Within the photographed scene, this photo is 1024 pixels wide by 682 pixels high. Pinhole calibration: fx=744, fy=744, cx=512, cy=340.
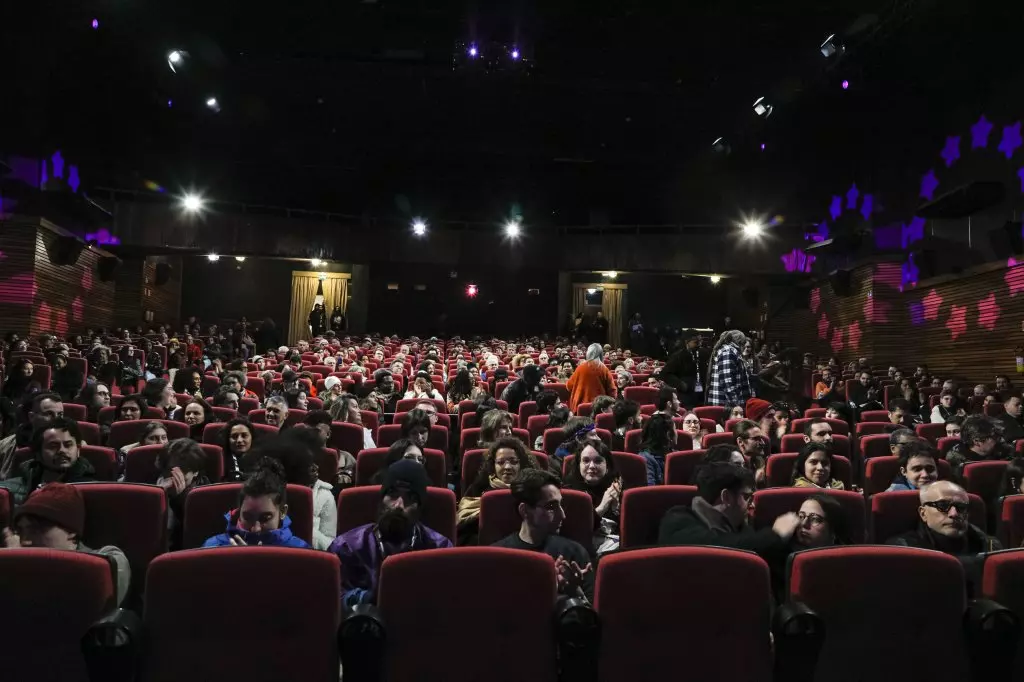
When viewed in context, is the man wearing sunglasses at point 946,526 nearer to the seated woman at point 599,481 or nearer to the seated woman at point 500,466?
the seated woman at point 599,481

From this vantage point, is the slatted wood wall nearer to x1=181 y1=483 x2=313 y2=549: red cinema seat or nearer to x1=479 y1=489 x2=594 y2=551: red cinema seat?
x1=479 y1=489 x2=594 y2=551: red cinema seat

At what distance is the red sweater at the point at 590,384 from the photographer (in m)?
7.35

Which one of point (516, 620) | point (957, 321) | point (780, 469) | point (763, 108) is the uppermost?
point (763, 108)

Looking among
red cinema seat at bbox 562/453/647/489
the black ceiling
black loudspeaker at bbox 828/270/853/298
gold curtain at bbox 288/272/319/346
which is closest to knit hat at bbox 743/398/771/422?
red cinema seat at bbox 562/453/647/489

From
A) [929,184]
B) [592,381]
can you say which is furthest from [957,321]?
[592,381]

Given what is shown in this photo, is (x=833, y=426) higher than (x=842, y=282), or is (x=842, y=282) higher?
(x=842, y=282)

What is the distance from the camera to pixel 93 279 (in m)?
15.8

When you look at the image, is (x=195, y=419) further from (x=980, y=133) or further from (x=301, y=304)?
(x=301, y=304)

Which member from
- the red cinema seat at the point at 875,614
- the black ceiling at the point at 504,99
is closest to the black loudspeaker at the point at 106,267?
the black ceiling at the point at 504,99

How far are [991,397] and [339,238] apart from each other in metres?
16.0

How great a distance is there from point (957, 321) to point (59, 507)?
13289 millimetres

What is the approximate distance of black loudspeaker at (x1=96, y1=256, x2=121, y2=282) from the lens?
16.2 metres

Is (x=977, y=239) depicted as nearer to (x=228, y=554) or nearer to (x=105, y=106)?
(x=228, y=554)

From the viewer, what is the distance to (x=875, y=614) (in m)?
2.04
